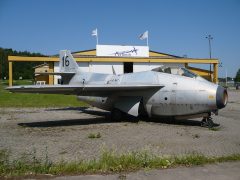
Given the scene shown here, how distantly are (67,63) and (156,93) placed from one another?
8916mm

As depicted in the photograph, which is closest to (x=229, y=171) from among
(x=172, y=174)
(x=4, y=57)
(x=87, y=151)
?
(x=172, y=174)

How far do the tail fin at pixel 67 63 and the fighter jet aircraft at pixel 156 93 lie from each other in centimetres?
418

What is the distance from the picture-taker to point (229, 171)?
5.58 meters

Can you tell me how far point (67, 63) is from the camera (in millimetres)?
20547

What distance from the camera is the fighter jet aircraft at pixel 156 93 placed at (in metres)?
12.0

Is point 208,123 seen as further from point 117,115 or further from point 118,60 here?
point 118,60

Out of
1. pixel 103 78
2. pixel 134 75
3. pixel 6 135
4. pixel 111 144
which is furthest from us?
pixel 103 78

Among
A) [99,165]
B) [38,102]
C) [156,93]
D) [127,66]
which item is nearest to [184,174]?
[99,165]

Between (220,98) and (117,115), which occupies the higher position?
(220,98)

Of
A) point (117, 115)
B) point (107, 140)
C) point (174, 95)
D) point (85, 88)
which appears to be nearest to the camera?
point (107, 140)

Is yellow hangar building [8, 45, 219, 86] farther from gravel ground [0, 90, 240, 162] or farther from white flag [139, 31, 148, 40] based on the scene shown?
gravel ground [0, 90, 240, 162]

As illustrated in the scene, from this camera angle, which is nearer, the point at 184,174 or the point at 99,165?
the point at 184,174

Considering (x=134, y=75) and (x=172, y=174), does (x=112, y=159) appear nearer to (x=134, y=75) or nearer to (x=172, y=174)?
(x=172, y=174)

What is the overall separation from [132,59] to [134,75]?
108ft
